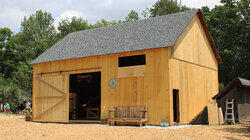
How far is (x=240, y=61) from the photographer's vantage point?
1254 inches

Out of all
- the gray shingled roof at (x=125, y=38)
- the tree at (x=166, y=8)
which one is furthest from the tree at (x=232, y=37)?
the gray shingled roof at (x=125, y=38)

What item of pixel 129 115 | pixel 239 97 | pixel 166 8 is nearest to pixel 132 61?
pixel 129 115

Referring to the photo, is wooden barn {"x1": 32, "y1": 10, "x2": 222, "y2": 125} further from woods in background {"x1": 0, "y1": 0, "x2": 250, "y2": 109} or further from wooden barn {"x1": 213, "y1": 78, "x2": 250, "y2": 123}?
woods in background {"x1": 0, "y1": 0, "x2": 250, "y2": 109}

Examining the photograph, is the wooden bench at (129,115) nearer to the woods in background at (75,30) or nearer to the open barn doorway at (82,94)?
the open barn doorway at (82,94)

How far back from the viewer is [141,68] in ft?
54.9

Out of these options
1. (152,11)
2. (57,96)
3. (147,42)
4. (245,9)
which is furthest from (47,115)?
(152,11)

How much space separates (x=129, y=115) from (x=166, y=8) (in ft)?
94.0

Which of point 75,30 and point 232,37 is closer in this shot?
point 232,37

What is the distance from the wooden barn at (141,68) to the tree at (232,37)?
9403mm

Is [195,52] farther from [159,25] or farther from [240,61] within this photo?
[240,61]

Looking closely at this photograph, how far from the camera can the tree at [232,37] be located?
30.8 metres

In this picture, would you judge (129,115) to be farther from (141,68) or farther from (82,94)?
(82,94)

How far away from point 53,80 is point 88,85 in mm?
4861

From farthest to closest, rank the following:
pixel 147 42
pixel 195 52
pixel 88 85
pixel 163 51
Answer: pixel 88 85 < pixel 195 52 < pixel 147 42 < pixel 163 51
